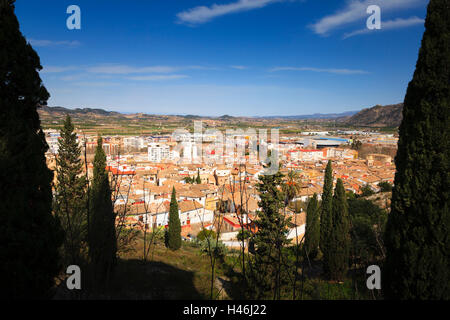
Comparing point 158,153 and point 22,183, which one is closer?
point 22,183

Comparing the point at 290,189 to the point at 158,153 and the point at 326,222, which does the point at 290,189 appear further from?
the point at 158,153

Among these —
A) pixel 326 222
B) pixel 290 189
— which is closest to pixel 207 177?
pixel 290 189

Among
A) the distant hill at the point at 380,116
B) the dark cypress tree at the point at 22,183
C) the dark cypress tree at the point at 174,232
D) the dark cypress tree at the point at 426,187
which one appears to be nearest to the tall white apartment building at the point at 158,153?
the dark cypress tree at the point at 174,232

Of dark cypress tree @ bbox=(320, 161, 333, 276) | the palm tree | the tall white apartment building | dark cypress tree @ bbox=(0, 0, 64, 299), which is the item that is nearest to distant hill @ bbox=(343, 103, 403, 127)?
the tall white apartment building

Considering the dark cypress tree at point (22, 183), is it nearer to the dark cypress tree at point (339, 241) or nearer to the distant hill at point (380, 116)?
the dark cypress tree at point (339, 241)
